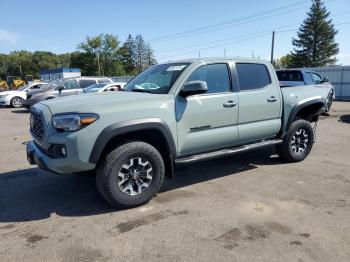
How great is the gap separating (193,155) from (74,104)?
5.79 feet

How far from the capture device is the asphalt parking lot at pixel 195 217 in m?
3.32

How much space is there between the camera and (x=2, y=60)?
118250 mm

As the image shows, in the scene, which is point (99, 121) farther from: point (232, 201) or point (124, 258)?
point (232, 201)

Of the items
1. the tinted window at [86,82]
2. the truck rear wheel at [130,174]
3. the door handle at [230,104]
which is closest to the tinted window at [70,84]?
the tinted window at [86,82]

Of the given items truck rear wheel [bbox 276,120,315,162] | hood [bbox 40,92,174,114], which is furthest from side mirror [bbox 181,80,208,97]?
truck rear wheel [bbox 276,120,315,162]

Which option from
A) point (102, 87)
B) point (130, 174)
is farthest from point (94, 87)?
point (130, 174)

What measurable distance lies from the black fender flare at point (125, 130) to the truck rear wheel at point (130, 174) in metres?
0.18

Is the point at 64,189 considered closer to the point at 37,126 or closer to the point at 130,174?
the point at 37,126

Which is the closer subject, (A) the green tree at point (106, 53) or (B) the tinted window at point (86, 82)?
(B) the tinted window at point (86, 82)

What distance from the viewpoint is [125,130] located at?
13.4 feet

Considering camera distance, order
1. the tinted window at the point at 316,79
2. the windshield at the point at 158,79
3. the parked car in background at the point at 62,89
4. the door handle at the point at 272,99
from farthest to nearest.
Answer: the parked car in background at the point at 62,89 < the tinted window at the point at 316,79 < the door handle at the point at 272,99 < the windshield at the point at 158,79

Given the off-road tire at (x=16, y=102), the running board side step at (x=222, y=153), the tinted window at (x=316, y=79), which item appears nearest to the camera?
the running board side step at (x=222, y=153)

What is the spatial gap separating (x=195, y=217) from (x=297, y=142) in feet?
10.1

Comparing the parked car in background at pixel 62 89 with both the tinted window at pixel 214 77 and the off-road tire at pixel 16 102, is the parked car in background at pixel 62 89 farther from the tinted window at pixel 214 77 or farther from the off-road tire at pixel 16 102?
the tinted window at pixel 214 77
